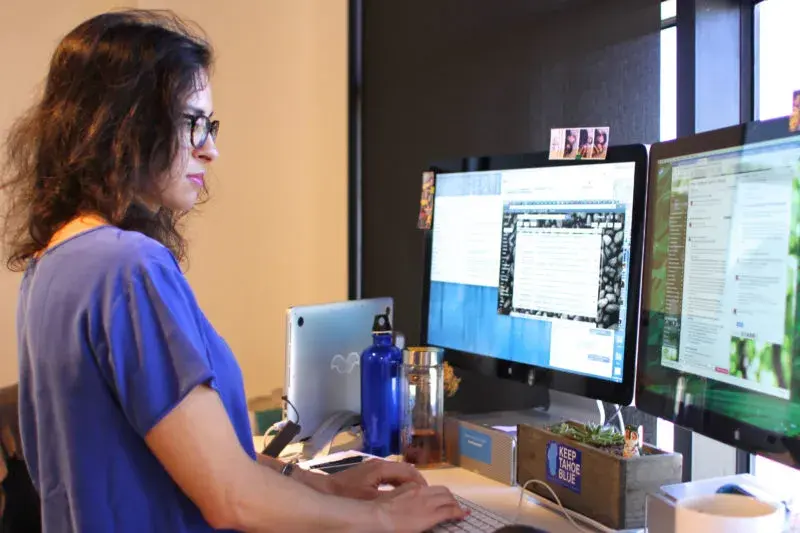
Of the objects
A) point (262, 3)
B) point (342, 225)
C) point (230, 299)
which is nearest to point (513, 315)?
point (342, 225)

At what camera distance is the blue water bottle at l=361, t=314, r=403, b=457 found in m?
1.58

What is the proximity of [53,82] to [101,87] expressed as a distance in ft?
0.32

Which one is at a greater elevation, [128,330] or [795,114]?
[795,114]

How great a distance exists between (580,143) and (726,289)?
42cm

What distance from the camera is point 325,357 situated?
1.71 m

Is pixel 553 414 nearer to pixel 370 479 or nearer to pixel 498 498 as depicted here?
pixel 498 498

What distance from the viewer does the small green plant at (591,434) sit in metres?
1.15

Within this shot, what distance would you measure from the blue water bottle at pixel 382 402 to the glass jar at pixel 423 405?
68 mm

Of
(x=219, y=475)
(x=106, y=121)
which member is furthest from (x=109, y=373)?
(x=106, y=121)

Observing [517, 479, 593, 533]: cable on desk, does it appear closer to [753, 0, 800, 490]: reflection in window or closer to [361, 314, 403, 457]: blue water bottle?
[361, 314, 403, 457]: blue water bottle

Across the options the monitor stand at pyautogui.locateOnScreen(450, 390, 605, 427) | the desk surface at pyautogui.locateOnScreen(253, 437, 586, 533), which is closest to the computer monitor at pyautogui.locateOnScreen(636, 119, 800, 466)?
the desk surface at pyautogui.locateOnScreen(253, 437, 586, 533)

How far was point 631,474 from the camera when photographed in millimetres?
1063

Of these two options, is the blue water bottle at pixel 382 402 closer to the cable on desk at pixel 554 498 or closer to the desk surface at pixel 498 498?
the desk surface at pixel 498 498

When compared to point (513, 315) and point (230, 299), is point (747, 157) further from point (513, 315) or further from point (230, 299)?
point (230, 299)
